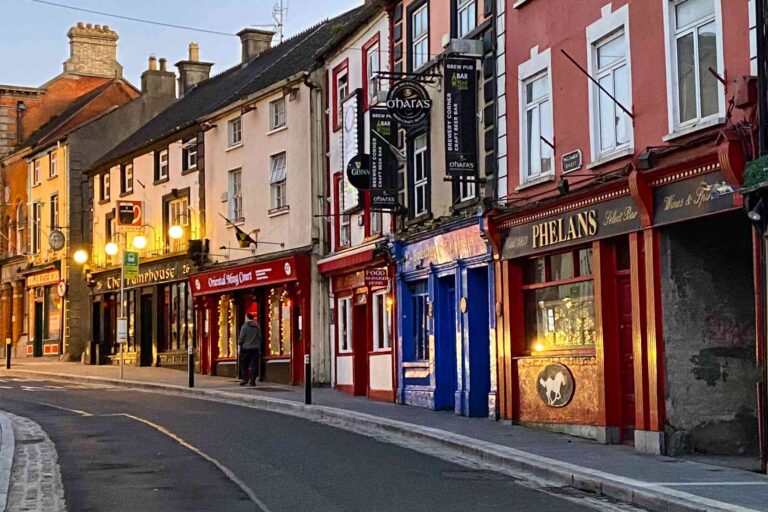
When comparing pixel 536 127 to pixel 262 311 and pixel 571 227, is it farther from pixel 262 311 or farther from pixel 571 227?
pixel 262 311

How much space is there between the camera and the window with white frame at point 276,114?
1186 inches

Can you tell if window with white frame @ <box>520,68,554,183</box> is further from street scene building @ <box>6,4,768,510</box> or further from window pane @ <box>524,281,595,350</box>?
window pane @ <box>524,281,595,350</box>

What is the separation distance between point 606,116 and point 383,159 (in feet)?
27.0

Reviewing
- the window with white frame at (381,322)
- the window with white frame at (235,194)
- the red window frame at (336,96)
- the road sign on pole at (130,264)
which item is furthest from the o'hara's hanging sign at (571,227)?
the road sign on pole at (130,264)

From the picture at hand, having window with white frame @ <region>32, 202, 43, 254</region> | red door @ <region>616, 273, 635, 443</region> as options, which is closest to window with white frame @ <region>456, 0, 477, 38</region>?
red door @ <region>616, 273, 635, 443</region>

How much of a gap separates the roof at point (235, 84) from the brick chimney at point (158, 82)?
1938mm

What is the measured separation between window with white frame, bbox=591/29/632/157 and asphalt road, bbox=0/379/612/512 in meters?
4.88

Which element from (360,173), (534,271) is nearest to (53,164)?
(360,173)

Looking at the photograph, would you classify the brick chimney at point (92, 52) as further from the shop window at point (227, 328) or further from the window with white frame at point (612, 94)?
the window with white frame at point (612, 94)

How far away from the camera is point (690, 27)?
13703 mm

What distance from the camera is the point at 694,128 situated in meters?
13.2

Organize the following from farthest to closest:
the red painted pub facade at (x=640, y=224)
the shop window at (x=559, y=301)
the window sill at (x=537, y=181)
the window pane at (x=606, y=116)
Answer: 1. the window sill at (x=537, y=181)
2. the shop window at (x=559, y=301)
3. the window pane at (x=606, y=116)
4. the red painted pub facade at (x=640, y=224)

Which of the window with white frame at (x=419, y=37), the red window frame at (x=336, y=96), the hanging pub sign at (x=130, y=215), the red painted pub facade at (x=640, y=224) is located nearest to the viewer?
the red painted pub facade at (x=640, y=224)

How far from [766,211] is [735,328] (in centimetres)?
273
